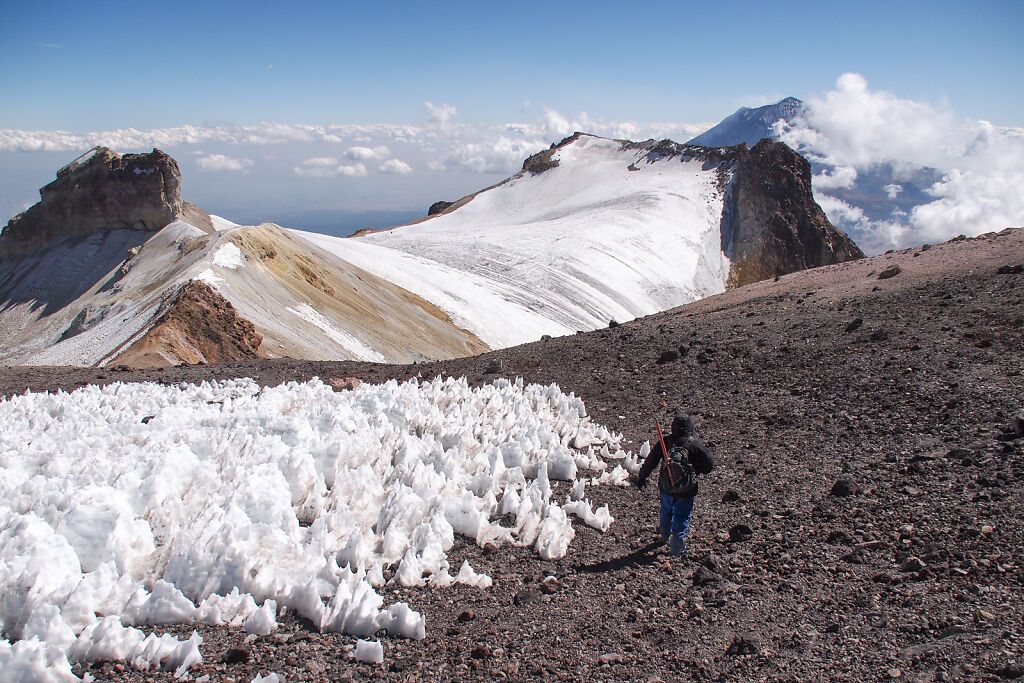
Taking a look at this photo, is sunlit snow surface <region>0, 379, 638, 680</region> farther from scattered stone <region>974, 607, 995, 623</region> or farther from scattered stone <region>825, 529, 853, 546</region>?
scattered stone <region>974, 607, 995, 623</region>

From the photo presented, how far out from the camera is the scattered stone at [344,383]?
1292 cm

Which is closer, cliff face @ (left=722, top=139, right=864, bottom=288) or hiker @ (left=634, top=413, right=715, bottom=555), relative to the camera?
hiker @ (left=634, top=413, right=715, bottom=555)

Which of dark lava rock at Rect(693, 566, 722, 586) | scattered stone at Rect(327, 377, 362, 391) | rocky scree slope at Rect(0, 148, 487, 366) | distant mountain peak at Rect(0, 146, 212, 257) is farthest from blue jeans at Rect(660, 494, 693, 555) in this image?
distant mountain peak at Rect(0, 146, 212, 257)

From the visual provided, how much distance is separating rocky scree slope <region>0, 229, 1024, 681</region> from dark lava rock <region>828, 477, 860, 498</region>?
0.07 feet

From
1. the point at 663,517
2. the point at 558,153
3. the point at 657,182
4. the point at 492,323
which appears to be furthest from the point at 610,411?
the point at 558,153

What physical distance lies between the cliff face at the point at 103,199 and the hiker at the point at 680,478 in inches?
1596

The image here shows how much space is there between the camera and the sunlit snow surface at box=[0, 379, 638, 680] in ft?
15.1

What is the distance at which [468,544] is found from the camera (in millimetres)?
6578

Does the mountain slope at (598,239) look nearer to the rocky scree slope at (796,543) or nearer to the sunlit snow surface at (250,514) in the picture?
the rocky scree slope at (796,543)

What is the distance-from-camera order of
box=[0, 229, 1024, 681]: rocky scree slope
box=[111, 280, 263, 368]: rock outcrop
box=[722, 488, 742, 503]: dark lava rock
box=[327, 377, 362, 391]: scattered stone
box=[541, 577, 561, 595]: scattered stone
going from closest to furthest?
box=[0, 229, 1024, 681]: rocky scree slope, box=[541, 577, 561, 595]: scattered stone, box=[722, 488, 742, 503]: dark lava rock, box=[327, 377, 362, 391]: scattered stone, box=[111, 280, 263, 368]: rock outcrop

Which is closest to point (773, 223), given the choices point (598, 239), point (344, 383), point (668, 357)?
point (598, 239)

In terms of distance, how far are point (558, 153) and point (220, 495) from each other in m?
78.0

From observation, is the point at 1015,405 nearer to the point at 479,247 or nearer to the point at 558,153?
the point at 479,247

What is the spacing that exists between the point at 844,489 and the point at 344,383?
9140 millimetres
